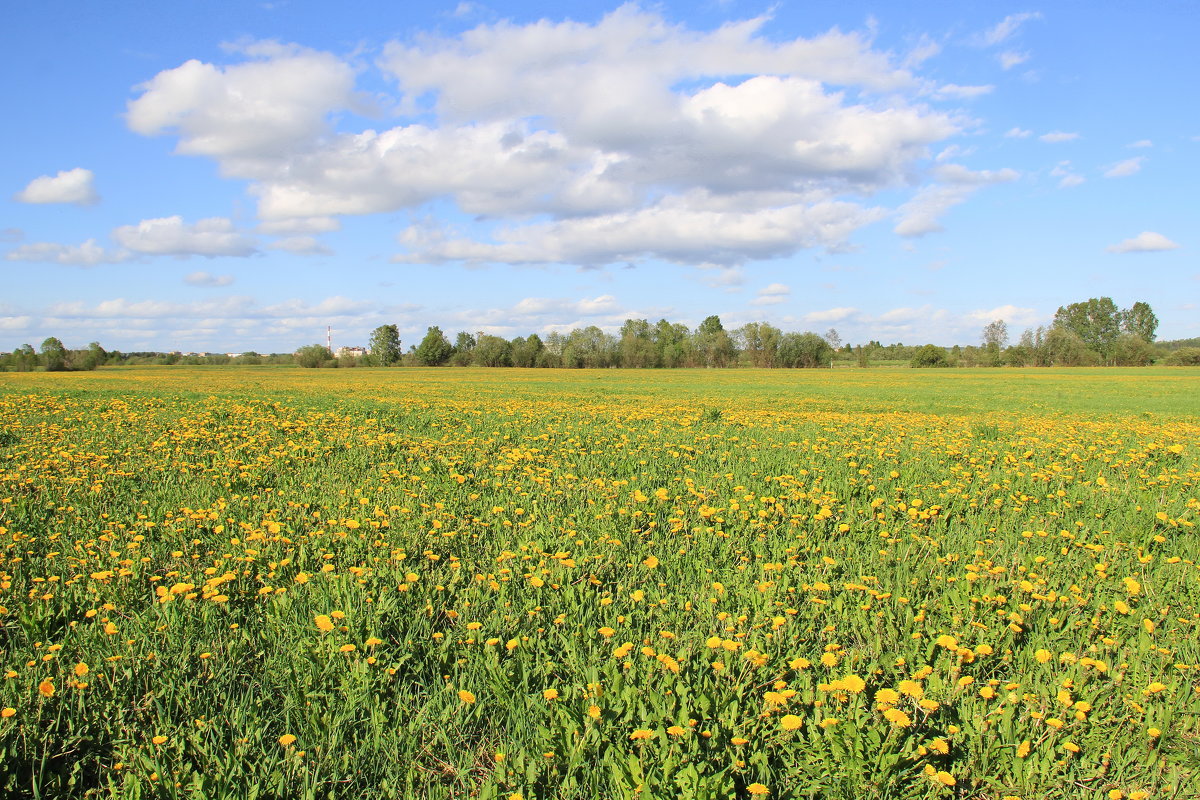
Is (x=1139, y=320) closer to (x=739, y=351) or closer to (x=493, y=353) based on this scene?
(x=739, y=351)

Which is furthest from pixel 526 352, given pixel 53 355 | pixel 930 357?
pixel 930 357

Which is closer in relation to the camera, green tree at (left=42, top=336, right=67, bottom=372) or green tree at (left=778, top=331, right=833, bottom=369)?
green tree at (left=42, top=336, right=67, bottom=372)

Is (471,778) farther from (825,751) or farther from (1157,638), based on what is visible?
(1157,638)

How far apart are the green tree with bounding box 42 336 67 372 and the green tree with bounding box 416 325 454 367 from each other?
47.2m

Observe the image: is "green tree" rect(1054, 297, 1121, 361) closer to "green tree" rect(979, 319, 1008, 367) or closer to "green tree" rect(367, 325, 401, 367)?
"green tree" rect(979, 319, 1008, 367)

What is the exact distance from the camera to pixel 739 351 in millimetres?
111188

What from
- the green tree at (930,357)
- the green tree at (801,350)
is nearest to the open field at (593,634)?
the green tree at (801,350)

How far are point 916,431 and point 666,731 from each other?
1112 centimetres

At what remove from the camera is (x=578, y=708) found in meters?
2.83

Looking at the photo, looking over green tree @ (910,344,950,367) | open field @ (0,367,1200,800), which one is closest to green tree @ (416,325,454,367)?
green tree @ (910,344,950,367)

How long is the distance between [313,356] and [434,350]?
21827 millimetres

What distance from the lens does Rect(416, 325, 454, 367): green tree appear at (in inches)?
4309

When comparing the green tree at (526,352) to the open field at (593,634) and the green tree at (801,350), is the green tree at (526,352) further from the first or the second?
the open field at (593,634)

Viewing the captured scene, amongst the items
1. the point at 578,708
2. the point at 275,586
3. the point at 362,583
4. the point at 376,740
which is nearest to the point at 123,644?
the point at 275,586
